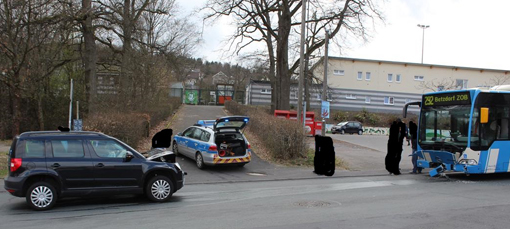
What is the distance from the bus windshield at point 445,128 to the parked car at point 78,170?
27.8ft

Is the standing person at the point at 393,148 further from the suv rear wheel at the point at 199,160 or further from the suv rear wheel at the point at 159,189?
the suv rear wheel at the point at 159,189

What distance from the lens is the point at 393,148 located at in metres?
13.5

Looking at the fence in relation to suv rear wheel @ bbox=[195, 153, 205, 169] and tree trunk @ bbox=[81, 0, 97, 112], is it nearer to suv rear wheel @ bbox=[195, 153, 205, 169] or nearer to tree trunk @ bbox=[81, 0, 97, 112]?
tree trunk @ bbox=[81, 0, 97, 112]

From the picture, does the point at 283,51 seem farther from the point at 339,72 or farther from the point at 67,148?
the point at 339,72

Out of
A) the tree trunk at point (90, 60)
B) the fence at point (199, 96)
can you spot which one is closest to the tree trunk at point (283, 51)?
the tree trunk at point (90, 60)

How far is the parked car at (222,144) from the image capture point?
43.8 ft

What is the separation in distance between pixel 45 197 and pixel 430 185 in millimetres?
9881

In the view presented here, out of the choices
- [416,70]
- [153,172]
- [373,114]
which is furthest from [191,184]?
[416,70]

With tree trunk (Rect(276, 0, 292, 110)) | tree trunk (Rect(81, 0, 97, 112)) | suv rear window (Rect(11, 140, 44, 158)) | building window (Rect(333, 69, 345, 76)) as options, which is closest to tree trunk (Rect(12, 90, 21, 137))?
tree trunk (Rect(81, 0, 97, 112))

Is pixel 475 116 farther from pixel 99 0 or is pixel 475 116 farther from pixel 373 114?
pixel 373 114

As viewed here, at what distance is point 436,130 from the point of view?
12758 mm

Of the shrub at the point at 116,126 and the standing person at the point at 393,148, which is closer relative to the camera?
the standing person at the point at 393,148

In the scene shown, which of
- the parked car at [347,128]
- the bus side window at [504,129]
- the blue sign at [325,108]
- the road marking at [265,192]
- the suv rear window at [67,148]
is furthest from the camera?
the parked car at [347,128]

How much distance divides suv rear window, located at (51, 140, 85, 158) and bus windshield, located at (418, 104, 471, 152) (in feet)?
34.2
